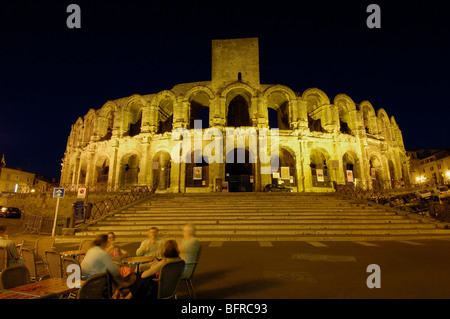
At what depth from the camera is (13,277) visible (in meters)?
3.19

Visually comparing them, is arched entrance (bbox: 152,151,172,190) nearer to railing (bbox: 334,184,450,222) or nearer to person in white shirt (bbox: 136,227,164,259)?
railing (bbox: 334,184,450,222)

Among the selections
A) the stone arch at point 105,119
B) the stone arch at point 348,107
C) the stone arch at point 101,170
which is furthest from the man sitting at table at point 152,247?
the stone arch at point 348,107

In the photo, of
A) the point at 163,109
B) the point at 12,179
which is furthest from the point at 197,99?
the point at 12,179

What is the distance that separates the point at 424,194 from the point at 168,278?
962 inches

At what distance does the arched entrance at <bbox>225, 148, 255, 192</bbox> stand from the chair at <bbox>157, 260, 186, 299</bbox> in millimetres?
21522

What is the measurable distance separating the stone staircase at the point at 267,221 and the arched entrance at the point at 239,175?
8136mm

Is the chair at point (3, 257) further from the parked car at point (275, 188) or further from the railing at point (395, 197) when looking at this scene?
the parked car at point (275, 188)

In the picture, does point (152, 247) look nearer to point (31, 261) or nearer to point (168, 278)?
point (168, 278)

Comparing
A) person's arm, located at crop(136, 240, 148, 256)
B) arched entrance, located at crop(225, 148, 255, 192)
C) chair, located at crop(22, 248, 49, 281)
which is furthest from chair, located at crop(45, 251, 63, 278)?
arched entrance, located at crop(225, 148, 255, 192)

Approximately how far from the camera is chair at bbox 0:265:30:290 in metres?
3.06

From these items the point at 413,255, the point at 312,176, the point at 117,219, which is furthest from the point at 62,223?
the point at 312,176

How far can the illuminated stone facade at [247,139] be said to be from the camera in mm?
25547
